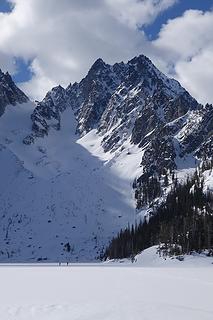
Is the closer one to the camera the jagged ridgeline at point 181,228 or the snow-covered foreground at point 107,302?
the snow-covered foreground at point 107,302

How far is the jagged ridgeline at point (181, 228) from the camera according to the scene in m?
126

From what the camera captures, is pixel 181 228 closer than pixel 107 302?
No

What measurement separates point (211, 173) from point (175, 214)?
89.8ft

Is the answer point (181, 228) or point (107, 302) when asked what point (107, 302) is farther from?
point (181, 228)

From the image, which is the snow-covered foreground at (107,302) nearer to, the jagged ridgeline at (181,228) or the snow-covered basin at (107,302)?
the snow-covered basin at (107,302)

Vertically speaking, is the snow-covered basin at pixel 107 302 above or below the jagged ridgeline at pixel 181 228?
below

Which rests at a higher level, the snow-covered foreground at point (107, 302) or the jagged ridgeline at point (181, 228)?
the jagged ridgeline at point (181, 228)

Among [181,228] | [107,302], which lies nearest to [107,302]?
[107,302]

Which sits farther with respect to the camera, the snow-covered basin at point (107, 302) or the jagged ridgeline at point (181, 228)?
the jagged ridgeline at point (181, 228)

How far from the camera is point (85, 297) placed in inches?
1363

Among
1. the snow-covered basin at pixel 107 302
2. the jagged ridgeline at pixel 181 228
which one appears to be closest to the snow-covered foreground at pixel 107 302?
the snow-covered basin at pixel 107 302

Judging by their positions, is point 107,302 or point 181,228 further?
point 181,228

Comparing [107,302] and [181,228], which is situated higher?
[181,228]

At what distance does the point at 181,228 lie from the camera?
144m
